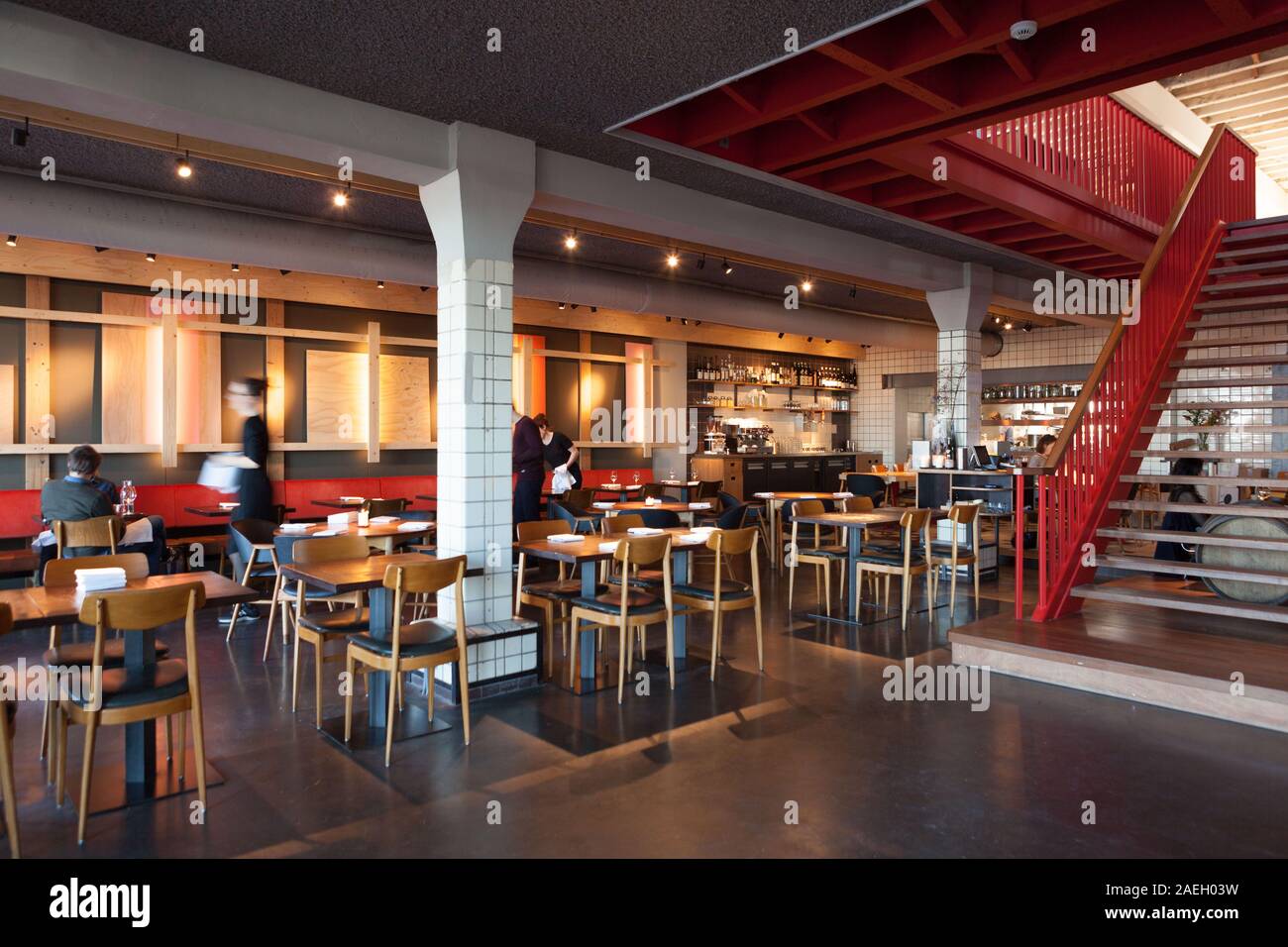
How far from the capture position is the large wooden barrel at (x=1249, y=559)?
5.22 m

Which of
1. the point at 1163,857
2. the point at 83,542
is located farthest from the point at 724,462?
the point at 1163,857

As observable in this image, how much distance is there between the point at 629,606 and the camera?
4.69m

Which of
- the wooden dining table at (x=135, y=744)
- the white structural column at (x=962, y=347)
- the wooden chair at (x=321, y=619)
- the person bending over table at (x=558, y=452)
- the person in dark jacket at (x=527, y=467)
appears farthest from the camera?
the person bending over table at (x=558, y=452)

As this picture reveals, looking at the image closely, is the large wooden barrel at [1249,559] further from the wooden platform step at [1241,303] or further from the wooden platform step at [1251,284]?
the wooden platform step at [1251,284]

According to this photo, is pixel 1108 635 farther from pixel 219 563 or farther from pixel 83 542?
pixel 219 563

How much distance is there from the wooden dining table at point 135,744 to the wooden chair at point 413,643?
588 millimetres

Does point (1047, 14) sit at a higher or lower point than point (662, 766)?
higher

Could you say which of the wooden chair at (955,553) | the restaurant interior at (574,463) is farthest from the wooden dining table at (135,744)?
the wooden chair at (955,553)

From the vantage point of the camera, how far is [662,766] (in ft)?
11.9

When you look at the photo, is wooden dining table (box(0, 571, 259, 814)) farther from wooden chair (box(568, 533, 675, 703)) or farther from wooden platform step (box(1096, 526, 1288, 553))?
wooden platform step (box(1096, 526, 1288, 553))

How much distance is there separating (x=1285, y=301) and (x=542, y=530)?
6801 millimetres

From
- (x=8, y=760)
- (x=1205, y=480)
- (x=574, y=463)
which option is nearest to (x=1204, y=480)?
(x=1205, y=480)

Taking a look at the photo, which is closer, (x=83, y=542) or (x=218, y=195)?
(x=83, y=542)

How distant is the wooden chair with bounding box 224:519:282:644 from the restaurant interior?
58mm
